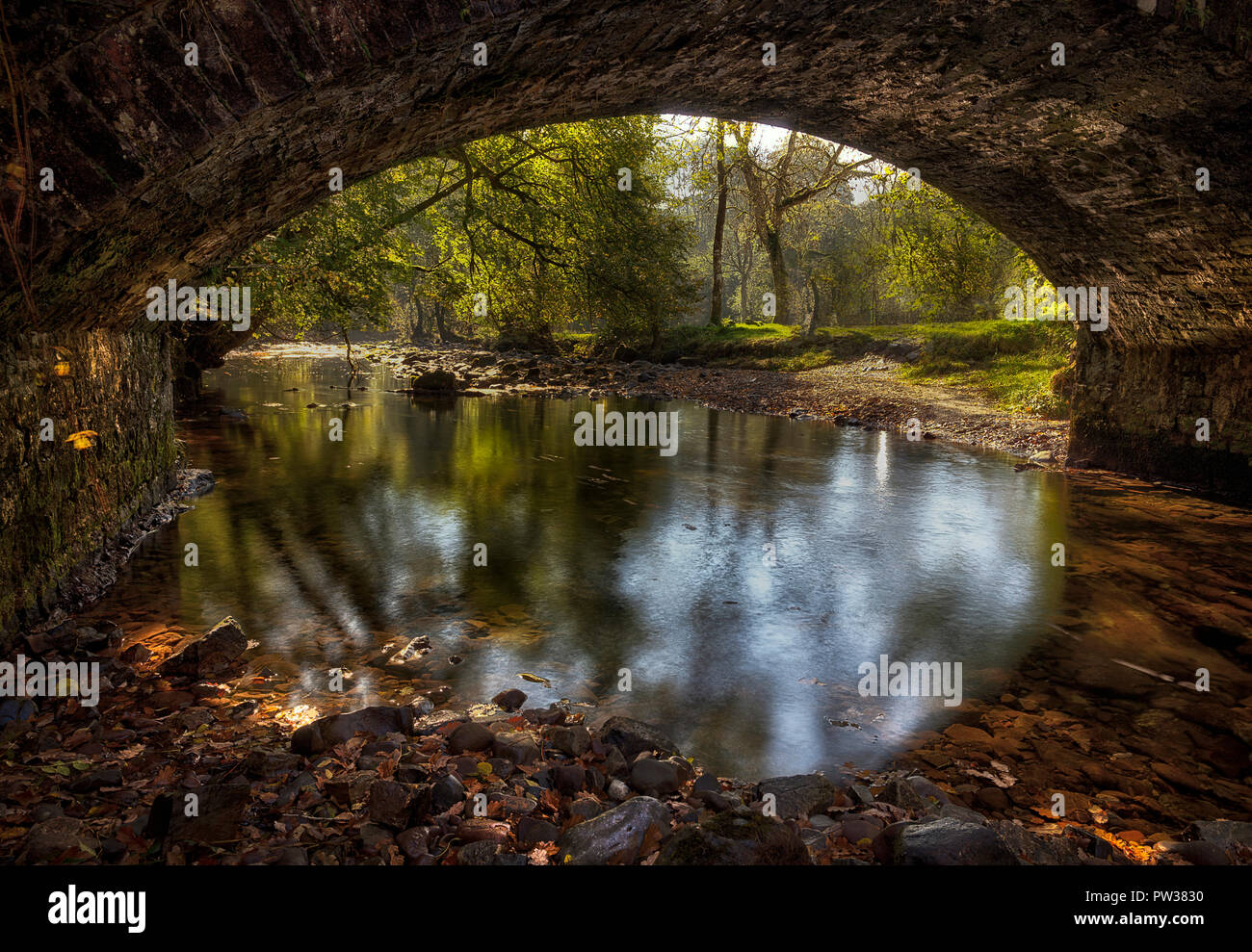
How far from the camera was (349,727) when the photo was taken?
3814 millimetres

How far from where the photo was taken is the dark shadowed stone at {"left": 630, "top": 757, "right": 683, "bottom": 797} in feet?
11.3

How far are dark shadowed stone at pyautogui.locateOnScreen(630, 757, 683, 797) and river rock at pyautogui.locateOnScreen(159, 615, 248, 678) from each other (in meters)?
2.96

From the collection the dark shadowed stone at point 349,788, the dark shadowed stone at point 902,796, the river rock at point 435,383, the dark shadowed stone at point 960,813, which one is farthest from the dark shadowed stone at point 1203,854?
the river rock at point 435,383

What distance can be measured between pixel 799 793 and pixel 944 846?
2.67 feet

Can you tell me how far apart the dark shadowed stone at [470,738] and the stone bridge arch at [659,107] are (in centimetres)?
291

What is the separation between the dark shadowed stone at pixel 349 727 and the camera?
3662 millimetres

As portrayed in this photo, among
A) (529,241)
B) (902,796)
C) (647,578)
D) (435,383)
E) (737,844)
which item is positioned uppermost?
(529,241)

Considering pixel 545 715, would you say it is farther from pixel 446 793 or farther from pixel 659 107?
pixel 659 107

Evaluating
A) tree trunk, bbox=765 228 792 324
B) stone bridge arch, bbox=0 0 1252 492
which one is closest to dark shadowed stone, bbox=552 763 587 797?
stone bridge arch, bbox=0 0 1252 492

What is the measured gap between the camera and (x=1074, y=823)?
3436mm

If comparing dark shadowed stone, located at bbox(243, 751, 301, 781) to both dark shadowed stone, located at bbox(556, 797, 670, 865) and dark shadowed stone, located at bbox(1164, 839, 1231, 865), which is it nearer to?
A: dark shadowed stone, located at bbox(556, 797, 670, 865)

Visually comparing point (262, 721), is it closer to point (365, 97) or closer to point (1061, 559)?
point (365, 97)

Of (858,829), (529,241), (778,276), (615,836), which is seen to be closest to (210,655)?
(615,836)

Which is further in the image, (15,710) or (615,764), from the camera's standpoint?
(15,710)
